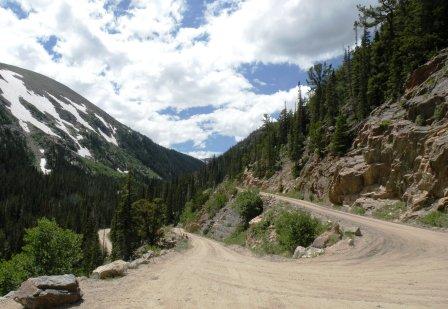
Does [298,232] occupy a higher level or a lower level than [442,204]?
lower

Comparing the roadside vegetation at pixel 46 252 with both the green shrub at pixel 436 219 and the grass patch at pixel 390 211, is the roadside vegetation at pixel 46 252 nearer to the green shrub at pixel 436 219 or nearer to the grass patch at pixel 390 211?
the grass patch at pixel 390 211

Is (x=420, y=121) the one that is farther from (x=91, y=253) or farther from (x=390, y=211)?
(x=91, y=253)

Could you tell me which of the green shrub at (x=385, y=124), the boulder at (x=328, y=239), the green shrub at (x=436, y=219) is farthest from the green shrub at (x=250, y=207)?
the boulder at (x=328, y=239)

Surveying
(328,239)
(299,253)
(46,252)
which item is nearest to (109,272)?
(299,253)

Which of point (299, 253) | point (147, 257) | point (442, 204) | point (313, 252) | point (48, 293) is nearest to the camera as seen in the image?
point (48, 293)

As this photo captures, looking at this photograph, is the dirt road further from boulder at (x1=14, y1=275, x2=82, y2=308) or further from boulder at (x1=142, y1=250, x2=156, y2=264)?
boulder at (x1=142, y1=250, x2=156, y2=264)

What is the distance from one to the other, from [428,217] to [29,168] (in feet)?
611

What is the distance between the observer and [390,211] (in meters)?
30.9

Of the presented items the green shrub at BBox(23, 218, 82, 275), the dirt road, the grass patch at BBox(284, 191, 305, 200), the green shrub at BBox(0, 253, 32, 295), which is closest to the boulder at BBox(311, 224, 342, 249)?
the dirt road

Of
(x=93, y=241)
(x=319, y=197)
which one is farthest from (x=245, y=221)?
(x=93, y=241)

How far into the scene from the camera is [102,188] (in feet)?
655

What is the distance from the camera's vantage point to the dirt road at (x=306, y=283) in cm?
1002

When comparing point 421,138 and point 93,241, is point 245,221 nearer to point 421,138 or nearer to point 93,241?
point 421,138

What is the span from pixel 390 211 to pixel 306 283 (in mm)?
21432
